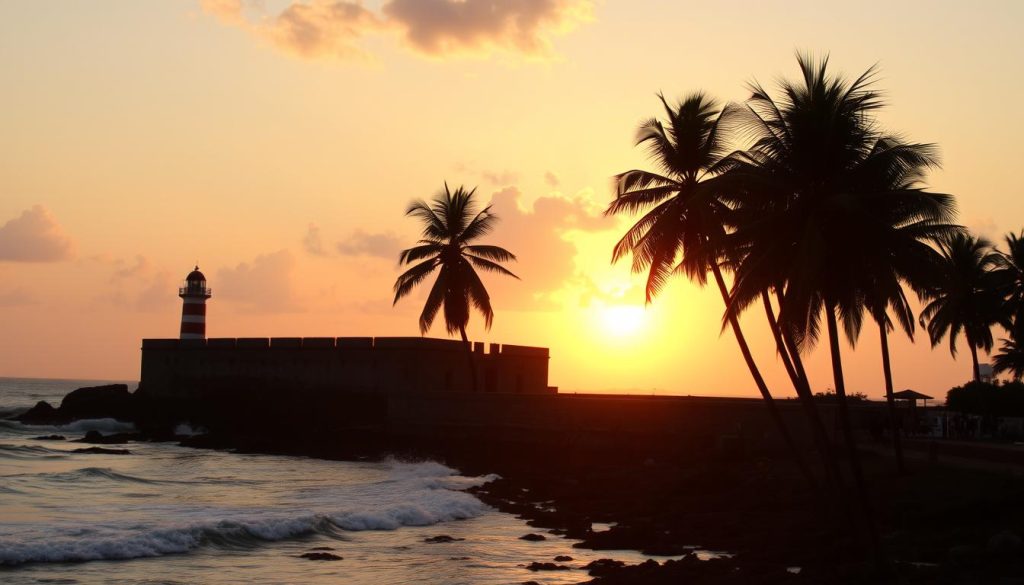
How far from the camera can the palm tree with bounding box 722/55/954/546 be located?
49.6ft

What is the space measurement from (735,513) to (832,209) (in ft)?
26.7

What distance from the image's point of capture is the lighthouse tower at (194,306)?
56219 millimetres

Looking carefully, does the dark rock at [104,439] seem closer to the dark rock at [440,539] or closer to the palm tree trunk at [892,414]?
the dark rock at [440,539]

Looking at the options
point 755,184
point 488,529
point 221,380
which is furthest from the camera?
point 221,380

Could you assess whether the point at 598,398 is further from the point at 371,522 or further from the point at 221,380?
the point at 221,380

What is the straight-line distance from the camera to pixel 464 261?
3928cm

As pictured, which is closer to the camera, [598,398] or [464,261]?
[598,398]

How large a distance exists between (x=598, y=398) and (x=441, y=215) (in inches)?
415

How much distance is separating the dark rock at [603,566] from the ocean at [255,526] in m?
0.21

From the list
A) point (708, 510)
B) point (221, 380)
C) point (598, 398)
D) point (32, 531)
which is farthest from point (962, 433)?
point (221, 380)

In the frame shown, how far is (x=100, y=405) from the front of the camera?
5609 centimetres

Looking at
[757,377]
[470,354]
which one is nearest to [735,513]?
[757,377]

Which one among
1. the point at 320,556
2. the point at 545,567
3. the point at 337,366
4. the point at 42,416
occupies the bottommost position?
the point at 320,556

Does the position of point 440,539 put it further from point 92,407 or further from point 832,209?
point 92,407
